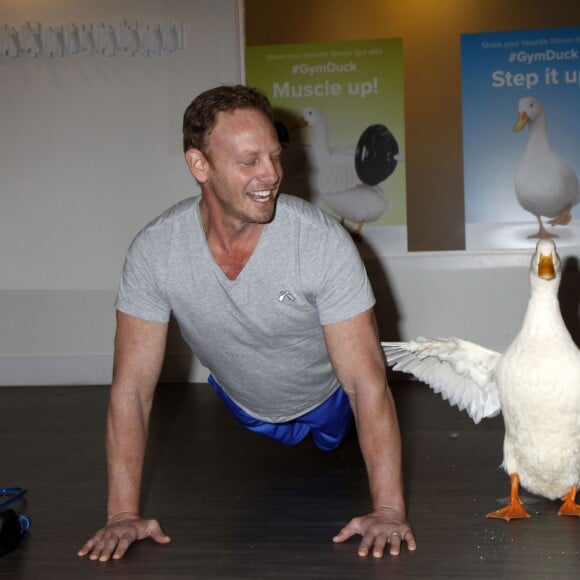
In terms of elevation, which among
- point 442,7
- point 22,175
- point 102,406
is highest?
point 442,7

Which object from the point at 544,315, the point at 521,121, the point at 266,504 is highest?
the point at 521,121

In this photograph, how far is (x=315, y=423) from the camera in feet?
8.34

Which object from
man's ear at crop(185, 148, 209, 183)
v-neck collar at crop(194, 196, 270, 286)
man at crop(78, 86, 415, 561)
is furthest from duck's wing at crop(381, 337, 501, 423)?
man's ear at crop(185, 148, 209, 183)

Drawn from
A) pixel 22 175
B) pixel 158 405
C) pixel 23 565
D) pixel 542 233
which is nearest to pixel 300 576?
pixel 23 565

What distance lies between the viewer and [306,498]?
2.42 m

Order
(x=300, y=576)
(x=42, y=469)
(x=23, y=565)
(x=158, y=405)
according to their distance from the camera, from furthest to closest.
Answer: (x=158, y=405) → (x=42, y=469) → (x=23, y=565) → (x=300, y=576)

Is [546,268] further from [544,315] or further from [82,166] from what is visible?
[82,166]

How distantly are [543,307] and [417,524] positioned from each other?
550 millimetres

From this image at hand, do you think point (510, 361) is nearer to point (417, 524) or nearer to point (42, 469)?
point (417, 524)

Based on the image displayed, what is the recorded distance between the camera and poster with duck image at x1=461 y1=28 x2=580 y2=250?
4531 millimetres

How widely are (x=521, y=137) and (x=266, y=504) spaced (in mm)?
2780

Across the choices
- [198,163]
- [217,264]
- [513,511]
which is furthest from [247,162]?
[513,511]

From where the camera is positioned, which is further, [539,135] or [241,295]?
[539,135]

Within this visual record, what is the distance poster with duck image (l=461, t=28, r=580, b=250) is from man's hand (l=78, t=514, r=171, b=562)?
2997mm
